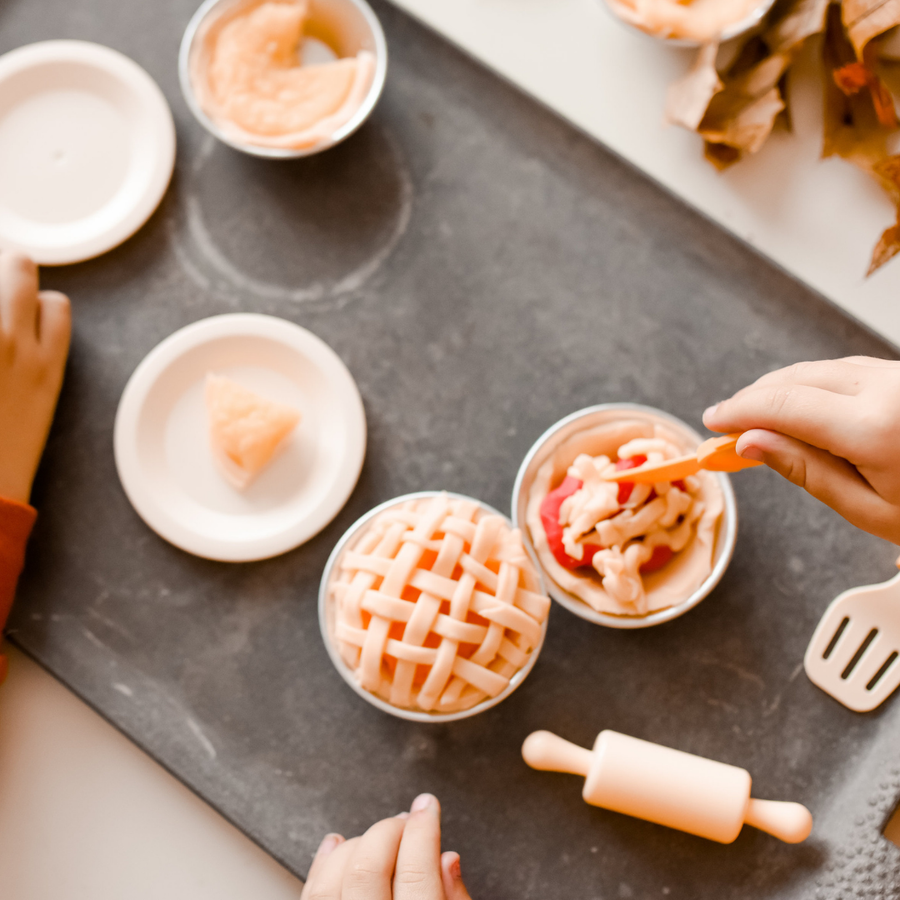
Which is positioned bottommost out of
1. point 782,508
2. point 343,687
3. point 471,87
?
point 343,687

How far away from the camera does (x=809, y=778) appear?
2.88ft

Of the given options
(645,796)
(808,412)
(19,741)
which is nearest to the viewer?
(808,412)

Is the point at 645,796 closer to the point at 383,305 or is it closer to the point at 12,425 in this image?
the point at 383,305

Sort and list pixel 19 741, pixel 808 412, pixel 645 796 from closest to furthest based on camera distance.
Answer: pixel 808 412 → pixel 645 796 → pixel 19 741

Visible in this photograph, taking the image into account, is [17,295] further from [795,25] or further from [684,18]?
[795,25]

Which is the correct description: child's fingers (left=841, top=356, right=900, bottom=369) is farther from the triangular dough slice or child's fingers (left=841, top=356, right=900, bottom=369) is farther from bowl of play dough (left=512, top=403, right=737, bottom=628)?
the triangular dough slice

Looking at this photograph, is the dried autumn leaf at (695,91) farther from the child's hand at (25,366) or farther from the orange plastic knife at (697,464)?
the child's hand at (25,366)

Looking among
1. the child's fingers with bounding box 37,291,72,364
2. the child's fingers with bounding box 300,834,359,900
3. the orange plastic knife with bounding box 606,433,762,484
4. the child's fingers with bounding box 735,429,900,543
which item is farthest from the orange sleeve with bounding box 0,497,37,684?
the child's fingers with bounding box 735,429,900,543

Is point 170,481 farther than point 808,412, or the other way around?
point 170,481

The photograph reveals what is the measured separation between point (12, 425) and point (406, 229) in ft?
1.69

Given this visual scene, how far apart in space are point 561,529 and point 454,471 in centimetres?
17

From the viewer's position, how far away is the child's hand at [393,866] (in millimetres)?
753

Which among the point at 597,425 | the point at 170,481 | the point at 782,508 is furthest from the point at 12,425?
the point at 782,508

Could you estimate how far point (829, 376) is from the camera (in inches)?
23.7
